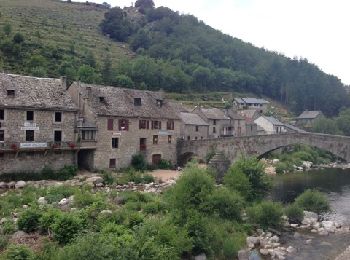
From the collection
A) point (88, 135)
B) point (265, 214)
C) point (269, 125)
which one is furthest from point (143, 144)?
point (269, 125)

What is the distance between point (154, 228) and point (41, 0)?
150492mm

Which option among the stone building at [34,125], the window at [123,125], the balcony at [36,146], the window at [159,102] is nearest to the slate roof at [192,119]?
the window at [159,102]

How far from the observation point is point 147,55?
127 meters

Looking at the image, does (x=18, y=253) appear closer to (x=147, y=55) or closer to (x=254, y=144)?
(x=254, y=144)

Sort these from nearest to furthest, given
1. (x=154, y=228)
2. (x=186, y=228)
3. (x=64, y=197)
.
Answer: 1. (x=154, y=228)
2. (x=186, y=228)
3. (x=64, y=197)

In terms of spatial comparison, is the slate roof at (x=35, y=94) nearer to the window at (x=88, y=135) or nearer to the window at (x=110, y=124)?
the window at (x=88, y=135)

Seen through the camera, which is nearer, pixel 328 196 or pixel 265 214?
pixel 265 214

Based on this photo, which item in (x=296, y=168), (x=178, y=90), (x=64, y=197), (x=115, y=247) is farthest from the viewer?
(x=178, y=90)

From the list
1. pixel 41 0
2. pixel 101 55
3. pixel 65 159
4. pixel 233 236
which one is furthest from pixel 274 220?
pixel 41 0

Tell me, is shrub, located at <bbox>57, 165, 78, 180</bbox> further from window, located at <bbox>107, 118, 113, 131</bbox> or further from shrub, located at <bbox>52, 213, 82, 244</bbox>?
shrub, located at <bbox>52, 213, 82, 244</bbox>

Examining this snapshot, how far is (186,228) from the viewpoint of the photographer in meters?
22.8

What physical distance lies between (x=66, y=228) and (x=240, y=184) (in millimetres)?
14893

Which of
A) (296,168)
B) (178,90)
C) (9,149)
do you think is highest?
(178,90)

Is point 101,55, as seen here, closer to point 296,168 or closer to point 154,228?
point 296,168
